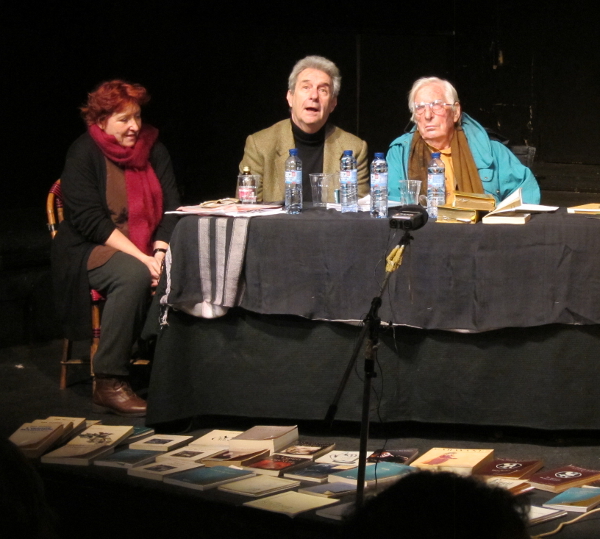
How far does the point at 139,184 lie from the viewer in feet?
13.5

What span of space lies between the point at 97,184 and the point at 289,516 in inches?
78.2

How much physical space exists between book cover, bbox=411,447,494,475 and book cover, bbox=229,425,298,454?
0.48 meters

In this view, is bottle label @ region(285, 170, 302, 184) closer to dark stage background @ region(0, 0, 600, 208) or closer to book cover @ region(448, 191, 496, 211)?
book cover @ region(448, 191, 496, 211)

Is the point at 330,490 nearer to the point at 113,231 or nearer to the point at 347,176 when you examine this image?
the point at 347,176

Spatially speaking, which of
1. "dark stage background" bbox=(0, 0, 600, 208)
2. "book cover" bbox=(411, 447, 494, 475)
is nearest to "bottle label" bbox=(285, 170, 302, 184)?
"book cover" bbox=(411, 447, 494, 475)

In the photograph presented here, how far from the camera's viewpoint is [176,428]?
3680mm

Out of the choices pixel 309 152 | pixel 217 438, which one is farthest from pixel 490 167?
pixel 217 438

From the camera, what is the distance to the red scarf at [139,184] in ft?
13.4

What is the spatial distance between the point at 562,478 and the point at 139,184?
2194 millimetres

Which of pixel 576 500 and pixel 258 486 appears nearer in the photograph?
pixel 576 500

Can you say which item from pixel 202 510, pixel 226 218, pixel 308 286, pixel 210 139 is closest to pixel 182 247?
pixel 226 218

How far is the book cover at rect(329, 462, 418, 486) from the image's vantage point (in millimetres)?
2984

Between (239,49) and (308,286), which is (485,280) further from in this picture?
(239,49)

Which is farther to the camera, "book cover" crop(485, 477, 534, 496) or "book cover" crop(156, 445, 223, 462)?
"book cover" crop(156, 445, 223, 462)
